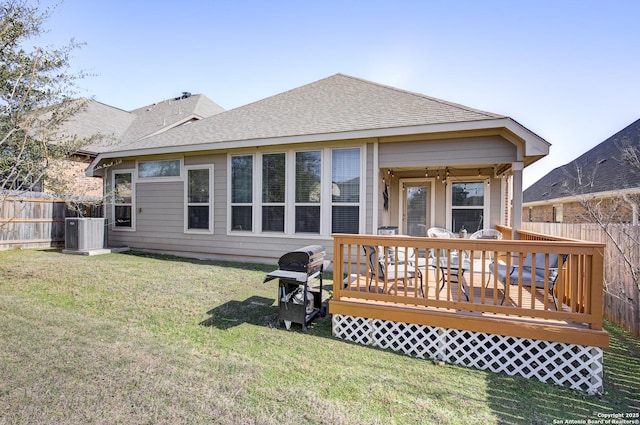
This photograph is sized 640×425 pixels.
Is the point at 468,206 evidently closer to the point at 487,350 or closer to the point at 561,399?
the point at 487,350

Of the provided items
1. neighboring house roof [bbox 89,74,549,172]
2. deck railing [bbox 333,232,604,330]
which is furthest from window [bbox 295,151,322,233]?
deck railing [bbox 333,232,604,330]

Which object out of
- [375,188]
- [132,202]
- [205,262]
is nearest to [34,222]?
[132,202]

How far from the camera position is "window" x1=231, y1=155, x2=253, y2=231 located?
765 centimetres

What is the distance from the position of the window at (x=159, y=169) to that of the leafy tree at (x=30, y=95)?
2432mm

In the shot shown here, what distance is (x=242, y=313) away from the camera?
13.9ft

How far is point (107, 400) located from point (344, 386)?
1812mm

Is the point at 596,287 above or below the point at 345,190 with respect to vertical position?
below

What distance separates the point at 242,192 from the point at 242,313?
4.10 metres

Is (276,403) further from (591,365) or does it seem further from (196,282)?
(196,282)

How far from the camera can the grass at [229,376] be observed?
2.18 metres

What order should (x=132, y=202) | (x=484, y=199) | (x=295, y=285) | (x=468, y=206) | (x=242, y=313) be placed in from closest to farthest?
(x=295, y=285)
(x=242, y=313)
(x=484, y=199)
(x=468, y=206)
(x=132, y=202)

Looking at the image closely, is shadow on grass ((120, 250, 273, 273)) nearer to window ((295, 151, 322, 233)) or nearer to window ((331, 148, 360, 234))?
window ((295, 151, 322, 233))

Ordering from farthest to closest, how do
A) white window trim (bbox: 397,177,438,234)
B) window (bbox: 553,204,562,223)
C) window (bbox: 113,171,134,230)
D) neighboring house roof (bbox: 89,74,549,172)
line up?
window (bbox: 553,204,562,223), window (bbox: 113,171,134,230), white window trim (bbox: 397,177,438,234), neighboring house roof (bbox: 89,74,549,172)

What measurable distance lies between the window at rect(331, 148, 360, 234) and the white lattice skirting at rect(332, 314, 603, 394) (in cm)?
320
